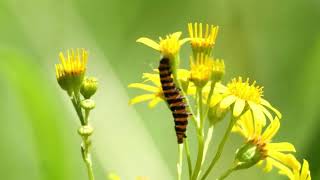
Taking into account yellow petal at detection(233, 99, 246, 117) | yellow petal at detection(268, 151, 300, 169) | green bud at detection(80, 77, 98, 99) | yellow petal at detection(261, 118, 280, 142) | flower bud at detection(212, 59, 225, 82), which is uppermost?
flower bud at detection(212, 59, 225, 82)

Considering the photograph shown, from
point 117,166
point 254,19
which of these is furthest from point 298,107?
point 117,166

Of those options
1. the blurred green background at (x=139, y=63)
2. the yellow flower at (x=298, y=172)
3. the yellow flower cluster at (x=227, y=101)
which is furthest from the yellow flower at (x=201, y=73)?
the blurred green background at (x=139, y=63)

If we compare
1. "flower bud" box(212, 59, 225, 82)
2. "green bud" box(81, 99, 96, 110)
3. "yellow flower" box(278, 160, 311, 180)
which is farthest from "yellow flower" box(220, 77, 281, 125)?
"green bud" box(81, 99, 96, 110)

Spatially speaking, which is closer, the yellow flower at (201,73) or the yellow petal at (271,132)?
the yellow flower at (201,73)

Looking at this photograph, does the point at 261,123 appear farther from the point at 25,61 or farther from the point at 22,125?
the point at 22,125

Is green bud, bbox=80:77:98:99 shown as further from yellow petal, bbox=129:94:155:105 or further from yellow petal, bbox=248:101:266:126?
yellow petal, bbox=248:101:266:126

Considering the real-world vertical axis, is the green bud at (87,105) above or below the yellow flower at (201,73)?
below

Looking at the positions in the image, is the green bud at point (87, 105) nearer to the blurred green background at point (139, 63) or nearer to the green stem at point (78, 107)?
the green stem at point (78, 107)
